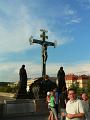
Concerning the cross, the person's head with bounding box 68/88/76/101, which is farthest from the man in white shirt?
the cross

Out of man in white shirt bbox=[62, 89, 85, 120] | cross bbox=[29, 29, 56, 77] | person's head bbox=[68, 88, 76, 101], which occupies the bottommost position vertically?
man in white shirt bbox=[62, 89, 85, 120]

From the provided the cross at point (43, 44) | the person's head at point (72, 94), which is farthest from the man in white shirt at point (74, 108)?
the cross at point (43, 44)

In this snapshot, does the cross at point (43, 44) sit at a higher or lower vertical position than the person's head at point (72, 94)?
higher

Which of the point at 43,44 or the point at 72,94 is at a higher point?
the point at 43,44

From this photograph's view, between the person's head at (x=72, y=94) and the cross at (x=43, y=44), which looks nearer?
the person's head at (x=72, y=94)

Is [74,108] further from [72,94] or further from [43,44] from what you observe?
[43,44]

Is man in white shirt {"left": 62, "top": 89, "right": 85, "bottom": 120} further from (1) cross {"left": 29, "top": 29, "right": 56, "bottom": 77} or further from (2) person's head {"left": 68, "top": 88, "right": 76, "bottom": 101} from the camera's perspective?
(1) cross {"left": 29, "top": 29, "right": 56, "bottom": 77}

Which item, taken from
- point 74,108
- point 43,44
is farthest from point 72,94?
point 43,44

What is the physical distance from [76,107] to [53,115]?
849cm

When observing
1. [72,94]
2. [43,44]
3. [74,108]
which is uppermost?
[43,44]

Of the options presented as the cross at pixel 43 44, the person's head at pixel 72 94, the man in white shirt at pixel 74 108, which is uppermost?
the cross at pixel 43 44

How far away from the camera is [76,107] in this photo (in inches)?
280

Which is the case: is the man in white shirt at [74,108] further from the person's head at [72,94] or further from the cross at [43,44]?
the cross at [43,44]

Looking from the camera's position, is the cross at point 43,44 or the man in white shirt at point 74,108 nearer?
the man in white shirt at point 74,108
